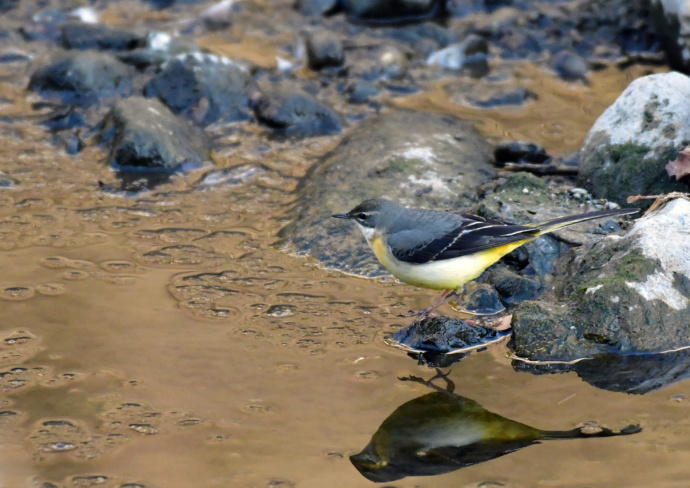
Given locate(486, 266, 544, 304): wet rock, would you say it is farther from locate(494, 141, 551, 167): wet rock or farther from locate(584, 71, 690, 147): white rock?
locate(494, 141, 551, 167): wet rock

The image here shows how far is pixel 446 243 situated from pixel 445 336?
757 millimetres

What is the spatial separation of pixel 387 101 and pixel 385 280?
4056mm

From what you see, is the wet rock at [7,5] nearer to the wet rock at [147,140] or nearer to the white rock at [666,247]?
the wet rock at [147,140]

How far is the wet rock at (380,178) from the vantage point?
7059mm

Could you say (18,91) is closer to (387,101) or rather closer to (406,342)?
(387,101)

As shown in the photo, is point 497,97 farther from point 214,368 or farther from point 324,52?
point 214,368

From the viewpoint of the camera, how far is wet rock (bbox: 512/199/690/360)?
5.55 meters

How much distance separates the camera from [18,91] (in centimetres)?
1012

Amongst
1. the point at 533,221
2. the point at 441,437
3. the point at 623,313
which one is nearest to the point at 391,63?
the point at 533,221

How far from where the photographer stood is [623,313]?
5.57m

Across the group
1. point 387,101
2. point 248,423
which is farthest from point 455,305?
point 387,101

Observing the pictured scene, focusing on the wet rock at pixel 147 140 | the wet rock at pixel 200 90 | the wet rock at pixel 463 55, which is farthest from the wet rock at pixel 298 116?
the wet rock at pixel 463 55

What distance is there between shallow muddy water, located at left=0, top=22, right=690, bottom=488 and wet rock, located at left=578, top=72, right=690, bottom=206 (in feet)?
7.03

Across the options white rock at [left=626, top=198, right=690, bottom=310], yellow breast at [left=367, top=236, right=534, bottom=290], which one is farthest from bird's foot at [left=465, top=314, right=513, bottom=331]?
white rock at [left=626, top=198, right=690, bottom=310]
